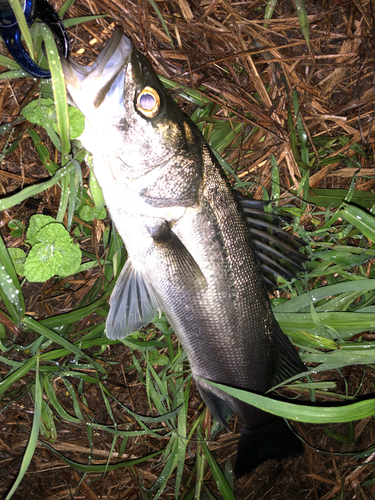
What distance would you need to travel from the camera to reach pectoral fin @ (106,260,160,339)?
2172mm

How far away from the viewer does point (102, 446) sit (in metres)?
2.85

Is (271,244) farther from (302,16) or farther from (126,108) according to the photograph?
(302,16)

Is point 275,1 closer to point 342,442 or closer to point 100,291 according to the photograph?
point 100,291

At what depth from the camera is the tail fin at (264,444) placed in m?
2.42

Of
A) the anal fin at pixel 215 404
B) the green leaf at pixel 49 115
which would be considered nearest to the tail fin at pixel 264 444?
the anal fin at pixel 215 404

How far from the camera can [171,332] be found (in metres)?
2.60

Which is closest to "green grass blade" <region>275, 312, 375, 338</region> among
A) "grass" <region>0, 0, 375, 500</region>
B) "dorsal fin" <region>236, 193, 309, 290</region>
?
"grass" <region>0, 0, 375, 500</region>

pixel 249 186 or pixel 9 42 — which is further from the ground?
pixel 9 42

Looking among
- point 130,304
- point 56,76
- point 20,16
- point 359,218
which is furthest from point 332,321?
point 20,16

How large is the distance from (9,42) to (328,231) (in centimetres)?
245

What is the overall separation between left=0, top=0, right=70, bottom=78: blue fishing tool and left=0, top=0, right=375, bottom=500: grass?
0.54 meters

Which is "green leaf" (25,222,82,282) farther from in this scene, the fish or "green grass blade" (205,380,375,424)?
"green grass blade" (205,380,375,424)

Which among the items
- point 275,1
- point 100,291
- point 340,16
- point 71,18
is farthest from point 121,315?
point 340,16

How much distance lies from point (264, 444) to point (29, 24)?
119 inches
